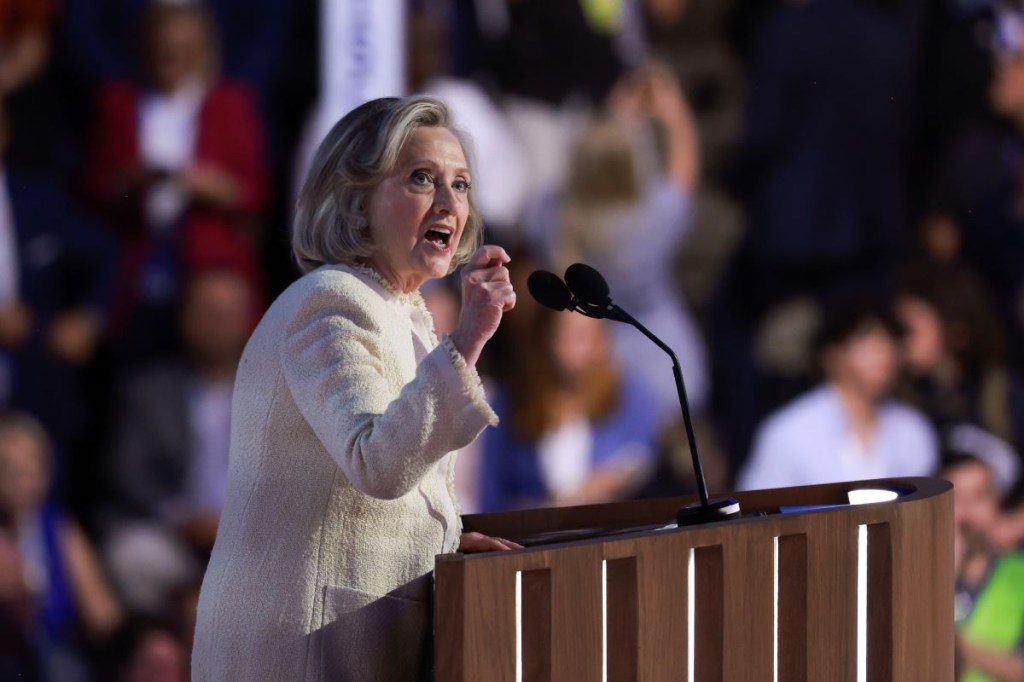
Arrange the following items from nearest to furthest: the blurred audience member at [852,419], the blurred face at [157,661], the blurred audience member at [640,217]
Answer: the blurred face at [157,661], the blurred audience member at [640,217], the blurred audience member at [852,419]

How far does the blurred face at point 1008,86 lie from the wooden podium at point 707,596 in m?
3.94

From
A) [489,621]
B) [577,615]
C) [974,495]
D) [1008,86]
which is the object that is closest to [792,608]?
[577,615]

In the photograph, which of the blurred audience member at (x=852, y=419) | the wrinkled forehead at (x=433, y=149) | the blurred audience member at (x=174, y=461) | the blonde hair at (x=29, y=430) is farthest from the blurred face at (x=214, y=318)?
the wrinkled forehead at (x=433, y=149)

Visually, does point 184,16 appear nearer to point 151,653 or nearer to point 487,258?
point 151,653

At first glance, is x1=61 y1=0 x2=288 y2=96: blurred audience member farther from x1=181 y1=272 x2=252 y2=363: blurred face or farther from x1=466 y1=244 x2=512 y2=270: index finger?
x1=466 y1=244 x2=512 y2=270: index finger

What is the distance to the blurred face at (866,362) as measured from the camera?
5312 mm

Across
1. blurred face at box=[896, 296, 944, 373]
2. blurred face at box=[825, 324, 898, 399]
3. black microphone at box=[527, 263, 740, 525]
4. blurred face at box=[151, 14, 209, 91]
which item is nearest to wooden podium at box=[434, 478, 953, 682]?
black microphone at box=[527, 263, 740, 525]

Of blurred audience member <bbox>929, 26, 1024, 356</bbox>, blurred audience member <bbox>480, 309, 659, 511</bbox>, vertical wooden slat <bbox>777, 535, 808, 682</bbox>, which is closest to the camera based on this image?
vertical wooden slat <bbox>777, 535, 808, 682</bbox>

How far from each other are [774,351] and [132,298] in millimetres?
2397

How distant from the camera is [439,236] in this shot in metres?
1.80

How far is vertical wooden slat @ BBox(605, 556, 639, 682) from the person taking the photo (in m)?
1.59

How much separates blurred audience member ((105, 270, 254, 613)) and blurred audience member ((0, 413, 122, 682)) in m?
0.10

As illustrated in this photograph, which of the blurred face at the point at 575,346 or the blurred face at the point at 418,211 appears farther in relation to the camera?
the blurred face at the point at 575,346

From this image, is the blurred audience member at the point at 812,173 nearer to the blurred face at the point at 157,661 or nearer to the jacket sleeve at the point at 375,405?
the blurred face at the point at 157,661
